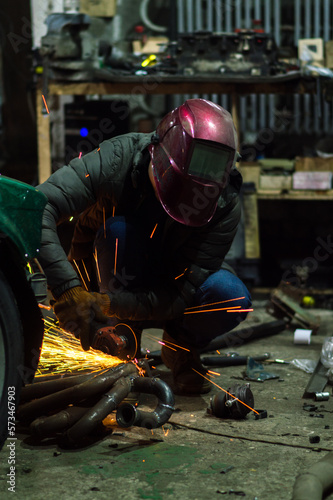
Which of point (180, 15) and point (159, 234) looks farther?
point (180, 15)

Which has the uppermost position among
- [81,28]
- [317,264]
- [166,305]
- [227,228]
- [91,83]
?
[81,28]

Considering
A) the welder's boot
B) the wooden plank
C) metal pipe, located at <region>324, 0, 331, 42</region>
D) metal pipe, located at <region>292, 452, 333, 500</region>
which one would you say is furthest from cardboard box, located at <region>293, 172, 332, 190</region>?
metal pipe, located at <region>292, 452, 333, 500</region>

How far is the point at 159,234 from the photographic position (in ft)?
10.9

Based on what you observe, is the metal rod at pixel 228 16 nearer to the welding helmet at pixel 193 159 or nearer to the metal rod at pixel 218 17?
the metal rod at pixel 218 17

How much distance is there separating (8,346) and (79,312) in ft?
1.69

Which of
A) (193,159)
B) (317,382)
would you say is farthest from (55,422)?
(317,382)

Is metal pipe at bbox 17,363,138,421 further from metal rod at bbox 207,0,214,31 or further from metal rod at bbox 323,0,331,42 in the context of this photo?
metal rod at bbox 323,0,331,42

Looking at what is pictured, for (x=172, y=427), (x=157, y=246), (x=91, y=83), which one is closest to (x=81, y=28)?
(x=91, y=83)

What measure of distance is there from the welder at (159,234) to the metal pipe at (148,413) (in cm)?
30

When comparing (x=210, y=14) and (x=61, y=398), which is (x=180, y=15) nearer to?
(x=210, y=14)

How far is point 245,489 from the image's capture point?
7.21 ft

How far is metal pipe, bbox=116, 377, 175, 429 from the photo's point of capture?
2.60 metres

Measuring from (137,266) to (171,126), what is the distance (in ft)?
2.28

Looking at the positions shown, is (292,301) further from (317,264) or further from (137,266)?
(137,266)
